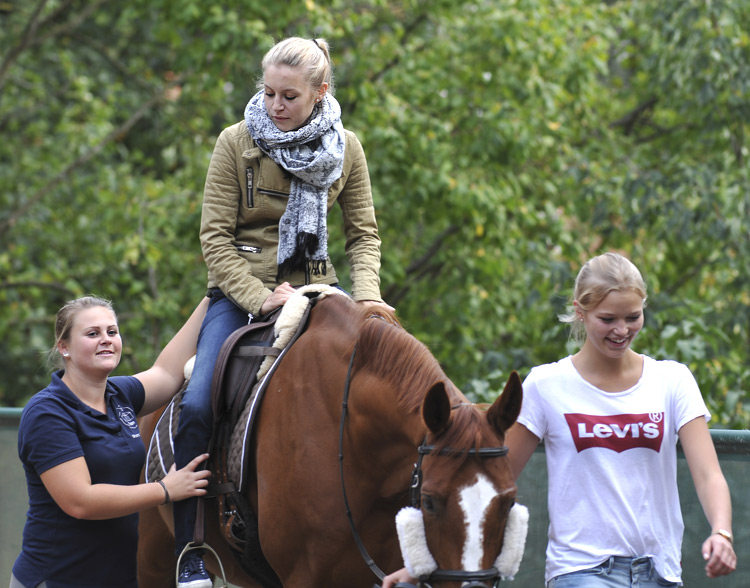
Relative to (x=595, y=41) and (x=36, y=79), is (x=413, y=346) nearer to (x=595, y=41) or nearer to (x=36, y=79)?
(x=595, y=41)

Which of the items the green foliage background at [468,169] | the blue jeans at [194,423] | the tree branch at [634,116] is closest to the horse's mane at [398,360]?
the blue jeans at [194,423]

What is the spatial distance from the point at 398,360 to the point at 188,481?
1049 millimetres

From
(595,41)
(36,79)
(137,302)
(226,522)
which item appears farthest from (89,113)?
(226,522)

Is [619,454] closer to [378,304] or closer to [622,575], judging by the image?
[622,575]

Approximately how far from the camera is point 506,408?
302cm

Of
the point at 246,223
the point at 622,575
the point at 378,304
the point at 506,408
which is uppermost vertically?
the point at 246,223

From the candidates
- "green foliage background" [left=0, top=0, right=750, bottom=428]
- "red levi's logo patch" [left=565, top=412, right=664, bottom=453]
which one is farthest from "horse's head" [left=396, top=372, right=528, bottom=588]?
"green foliage background" [left=0, top=0, right=750, bottom=428]

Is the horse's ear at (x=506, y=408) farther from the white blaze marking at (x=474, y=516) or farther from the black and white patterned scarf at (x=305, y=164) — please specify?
the black and white patterned scarf at (x=305, y=164)

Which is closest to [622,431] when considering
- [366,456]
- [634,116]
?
[366,456]

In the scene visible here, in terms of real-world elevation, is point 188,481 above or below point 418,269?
below

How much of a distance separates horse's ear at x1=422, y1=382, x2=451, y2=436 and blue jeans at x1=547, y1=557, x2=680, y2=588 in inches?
26.6

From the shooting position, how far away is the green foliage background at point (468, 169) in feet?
29.4

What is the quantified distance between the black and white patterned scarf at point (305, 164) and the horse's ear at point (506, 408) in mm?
1362

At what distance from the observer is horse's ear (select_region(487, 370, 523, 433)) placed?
2.98m
